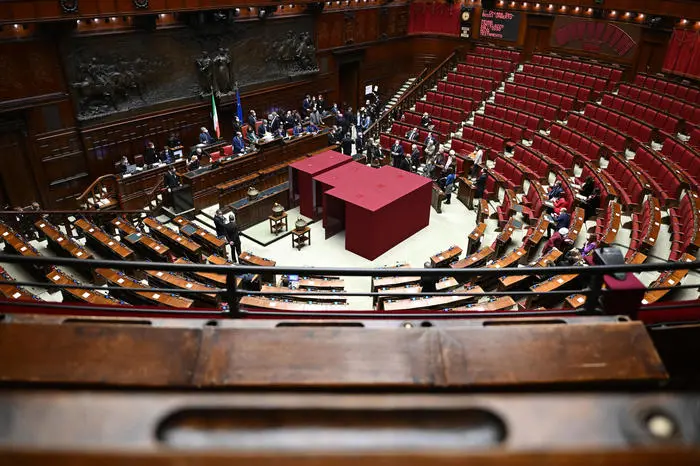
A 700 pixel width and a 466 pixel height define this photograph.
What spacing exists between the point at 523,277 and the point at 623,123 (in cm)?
738

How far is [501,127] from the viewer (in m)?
14.8

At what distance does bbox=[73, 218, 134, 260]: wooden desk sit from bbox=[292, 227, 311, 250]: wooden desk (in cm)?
340

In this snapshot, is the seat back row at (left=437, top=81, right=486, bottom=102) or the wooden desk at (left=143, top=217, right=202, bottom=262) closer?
the wooden desk at (left=143, top=217, right=202, bottom=262)

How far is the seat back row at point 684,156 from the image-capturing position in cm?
1065

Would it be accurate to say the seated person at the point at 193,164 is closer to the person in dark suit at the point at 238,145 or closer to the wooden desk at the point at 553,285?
the person in dark suit at the point at 238,145

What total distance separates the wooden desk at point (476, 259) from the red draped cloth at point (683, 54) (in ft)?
30.6

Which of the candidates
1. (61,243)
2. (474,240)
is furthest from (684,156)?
(61,243)

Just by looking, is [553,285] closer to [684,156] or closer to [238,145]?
[684,156]

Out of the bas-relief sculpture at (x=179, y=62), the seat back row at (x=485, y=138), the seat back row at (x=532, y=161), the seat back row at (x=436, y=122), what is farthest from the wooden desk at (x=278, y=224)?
the seat back row at (x=436, y=122)

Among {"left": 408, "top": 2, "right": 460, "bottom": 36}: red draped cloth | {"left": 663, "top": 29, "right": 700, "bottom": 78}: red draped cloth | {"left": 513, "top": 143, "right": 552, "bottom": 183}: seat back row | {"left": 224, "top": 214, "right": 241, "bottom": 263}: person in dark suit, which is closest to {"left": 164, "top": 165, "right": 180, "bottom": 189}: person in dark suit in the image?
{"left": 224, "top": 214, "right": 241, "bottom": 263}: person in dark suit

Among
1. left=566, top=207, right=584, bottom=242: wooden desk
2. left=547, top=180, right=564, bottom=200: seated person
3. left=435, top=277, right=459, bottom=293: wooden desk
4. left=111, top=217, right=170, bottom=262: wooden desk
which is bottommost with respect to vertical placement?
left=435, top=277, right=459, bottom=293: wooden desk

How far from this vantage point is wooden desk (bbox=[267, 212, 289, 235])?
37.8 feet

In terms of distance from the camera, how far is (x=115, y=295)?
25.8 ft

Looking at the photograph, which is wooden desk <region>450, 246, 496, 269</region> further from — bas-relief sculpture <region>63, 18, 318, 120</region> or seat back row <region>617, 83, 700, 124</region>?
bas-relief sculpture <region>63, 18, 318, 120</region>
